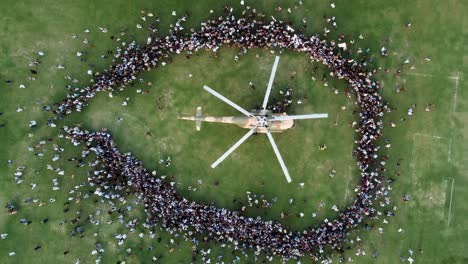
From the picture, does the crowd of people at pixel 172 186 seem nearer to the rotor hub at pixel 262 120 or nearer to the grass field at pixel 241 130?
the grass field at pixel 241 130

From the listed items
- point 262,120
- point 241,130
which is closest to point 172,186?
point 241,130

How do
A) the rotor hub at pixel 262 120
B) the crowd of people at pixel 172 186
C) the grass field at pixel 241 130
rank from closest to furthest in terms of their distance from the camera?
the rotor hub at pixel 262 120 < the crowd of people at pixel 172 186 < the grass field at pixel 241 130

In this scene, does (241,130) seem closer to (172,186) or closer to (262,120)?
(262,120)

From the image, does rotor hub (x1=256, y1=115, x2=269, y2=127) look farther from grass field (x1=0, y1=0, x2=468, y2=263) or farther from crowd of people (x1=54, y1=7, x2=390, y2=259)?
crowd of people (x1=54, y1=7, x2=390, y2=259)

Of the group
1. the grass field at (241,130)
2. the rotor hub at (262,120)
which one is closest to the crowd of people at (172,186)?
the grass field at (241,130)

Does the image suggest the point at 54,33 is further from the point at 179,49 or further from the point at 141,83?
the point at 179,49

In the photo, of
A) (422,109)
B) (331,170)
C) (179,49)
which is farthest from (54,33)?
(422,109)
